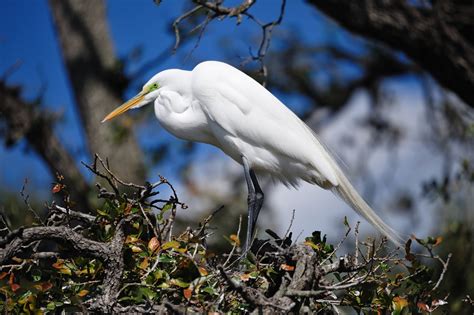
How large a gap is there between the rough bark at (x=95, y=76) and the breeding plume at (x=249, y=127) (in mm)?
2738

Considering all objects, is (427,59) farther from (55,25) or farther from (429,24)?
(55,25)

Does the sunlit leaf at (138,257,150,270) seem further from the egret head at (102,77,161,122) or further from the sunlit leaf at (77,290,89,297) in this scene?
the egret head at (102,77,161,122)

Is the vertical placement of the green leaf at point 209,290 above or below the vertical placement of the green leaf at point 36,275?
below

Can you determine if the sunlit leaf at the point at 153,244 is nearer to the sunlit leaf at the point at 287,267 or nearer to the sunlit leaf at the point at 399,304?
the sunlit leaf at the point at 287,267

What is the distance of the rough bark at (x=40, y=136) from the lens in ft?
19.2

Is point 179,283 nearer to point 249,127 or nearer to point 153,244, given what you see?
point 153,244

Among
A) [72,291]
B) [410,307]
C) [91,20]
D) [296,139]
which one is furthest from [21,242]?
[91,20]

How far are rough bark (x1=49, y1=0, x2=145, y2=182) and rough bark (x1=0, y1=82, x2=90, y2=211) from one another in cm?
26

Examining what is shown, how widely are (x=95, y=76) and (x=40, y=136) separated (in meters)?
0.76

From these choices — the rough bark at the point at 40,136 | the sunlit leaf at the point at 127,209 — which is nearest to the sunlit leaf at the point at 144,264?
the sunlit leaf at the point at 127,209

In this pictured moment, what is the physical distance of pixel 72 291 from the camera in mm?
2172

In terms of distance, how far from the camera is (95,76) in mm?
6477

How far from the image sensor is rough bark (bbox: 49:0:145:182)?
6.21 meters

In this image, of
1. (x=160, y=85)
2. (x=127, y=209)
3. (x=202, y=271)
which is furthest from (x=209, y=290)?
(x=160, y=85)
